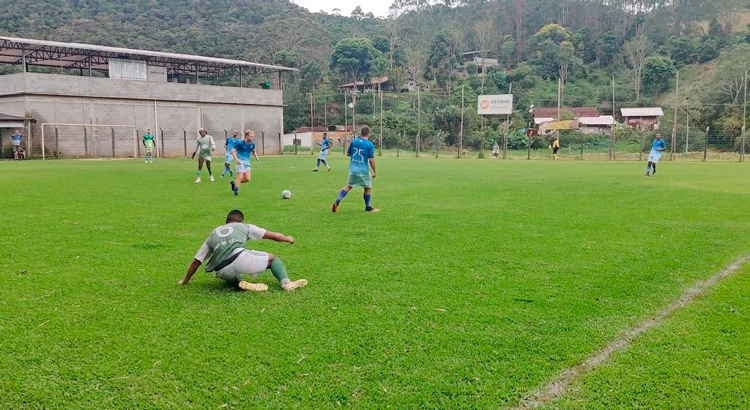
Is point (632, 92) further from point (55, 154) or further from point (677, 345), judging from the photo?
point (677, 345)

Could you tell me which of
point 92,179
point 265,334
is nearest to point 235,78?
point 92,179

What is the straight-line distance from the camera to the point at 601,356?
418 cm

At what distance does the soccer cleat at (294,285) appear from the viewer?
226 inches

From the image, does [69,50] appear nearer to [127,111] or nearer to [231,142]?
[127,111]

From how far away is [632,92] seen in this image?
233 ft

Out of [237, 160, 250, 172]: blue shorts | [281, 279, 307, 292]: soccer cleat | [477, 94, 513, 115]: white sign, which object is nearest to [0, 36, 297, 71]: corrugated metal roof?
[477, 94, 513, 115]: white sign

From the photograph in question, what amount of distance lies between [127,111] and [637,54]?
67.4 metres

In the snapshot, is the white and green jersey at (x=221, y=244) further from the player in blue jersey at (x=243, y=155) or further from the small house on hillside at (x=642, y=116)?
the small house on hillside at (x=642, y=116)

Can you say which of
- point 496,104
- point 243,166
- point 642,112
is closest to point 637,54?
point 642,112

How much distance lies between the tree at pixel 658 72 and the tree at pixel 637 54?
787mm

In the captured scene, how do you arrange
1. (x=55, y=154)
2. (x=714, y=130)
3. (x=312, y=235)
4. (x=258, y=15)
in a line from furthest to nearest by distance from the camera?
(x=258, y=15)
(x=714, y=130)
(x=55, y=154)
(x=312, y=235)

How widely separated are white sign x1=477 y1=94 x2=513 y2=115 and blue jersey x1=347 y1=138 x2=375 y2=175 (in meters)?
42.4

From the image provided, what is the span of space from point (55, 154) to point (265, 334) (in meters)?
38.1

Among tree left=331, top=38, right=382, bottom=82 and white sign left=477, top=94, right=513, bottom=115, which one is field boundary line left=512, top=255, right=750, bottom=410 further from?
tree left=331, top=38, right=382, bottom=82
